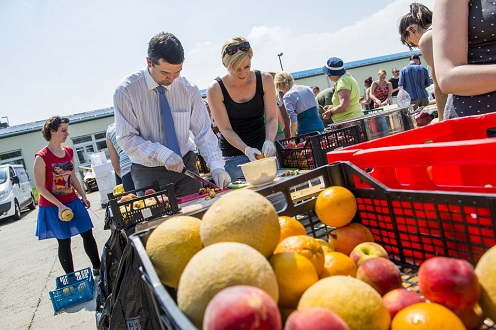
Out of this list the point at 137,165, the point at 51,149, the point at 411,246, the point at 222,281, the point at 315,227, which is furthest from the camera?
the point at 51,149

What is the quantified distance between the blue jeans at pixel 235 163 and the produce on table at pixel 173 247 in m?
2.48

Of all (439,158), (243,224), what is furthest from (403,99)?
(243,224)

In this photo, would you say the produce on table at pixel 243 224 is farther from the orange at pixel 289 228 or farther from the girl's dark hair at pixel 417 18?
the girl's dark hair at pixel 417 18

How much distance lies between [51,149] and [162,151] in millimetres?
2710

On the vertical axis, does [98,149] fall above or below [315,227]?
above

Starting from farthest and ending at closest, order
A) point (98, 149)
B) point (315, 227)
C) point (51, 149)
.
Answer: point (98, 149)
point (51, 149)
point (315, 227)

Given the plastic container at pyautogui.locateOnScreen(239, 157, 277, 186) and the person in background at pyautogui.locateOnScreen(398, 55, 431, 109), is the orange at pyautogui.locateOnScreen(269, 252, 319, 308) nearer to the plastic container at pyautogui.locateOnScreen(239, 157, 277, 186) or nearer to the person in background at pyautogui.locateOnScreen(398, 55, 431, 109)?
the plastic container at pyautogui.locateOnScreen(239, 157, 277, 186)

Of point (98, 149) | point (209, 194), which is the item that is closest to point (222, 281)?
point (209, 194)

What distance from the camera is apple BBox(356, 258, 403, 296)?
35.2 inches

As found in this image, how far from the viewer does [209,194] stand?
241cm

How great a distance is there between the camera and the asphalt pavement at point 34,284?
12.6 feet

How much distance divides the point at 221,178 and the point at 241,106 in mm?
891

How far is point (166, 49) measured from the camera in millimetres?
2707

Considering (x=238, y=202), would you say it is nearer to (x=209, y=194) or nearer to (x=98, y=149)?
(x=209, y=194)
